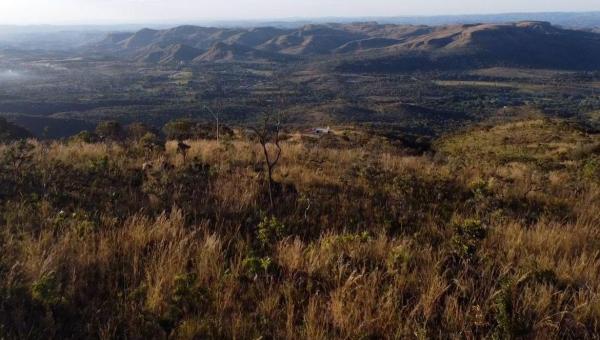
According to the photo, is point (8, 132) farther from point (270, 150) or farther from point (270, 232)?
point (270, 232)

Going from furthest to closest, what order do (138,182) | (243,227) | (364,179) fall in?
(364,179), (138,182), (243,227)

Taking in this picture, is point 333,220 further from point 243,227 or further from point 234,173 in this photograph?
point 234,173

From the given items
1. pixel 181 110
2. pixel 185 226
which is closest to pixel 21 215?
pixel 185 226

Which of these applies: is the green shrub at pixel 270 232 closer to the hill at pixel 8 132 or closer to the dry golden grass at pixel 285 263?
the dry golden grass at pixel 285 263

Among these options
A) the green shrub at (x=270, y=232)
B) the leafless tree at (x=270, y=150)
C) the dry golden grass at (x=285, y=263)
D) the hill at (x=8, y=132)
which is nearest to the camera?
the dry golden grass at (x=285, y=263)

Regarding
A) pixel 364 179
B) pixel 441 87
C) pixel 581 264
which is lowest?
pixel 441 87

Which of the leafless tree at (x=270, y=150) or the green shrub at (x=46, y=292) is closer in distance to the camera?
the green shrub at (x=46, y=292)

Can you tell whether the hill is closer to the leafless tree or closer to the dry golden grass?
the leafless tree

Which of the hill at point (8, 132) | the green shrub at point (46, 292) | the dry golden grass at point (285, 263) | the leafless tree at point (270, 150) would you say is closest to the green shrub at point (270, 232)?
the dry golden grass at point (285, 263)

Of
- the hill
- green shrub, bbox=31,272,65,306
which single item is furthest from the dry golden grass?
the hill

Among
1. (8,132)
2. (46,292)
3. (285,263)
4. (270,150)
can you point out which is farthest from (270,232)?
(8,132)

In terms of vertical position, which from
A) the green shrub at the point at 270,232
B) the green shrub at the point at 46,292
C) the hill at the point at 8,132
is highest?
the green shrub at the point at 46,292
